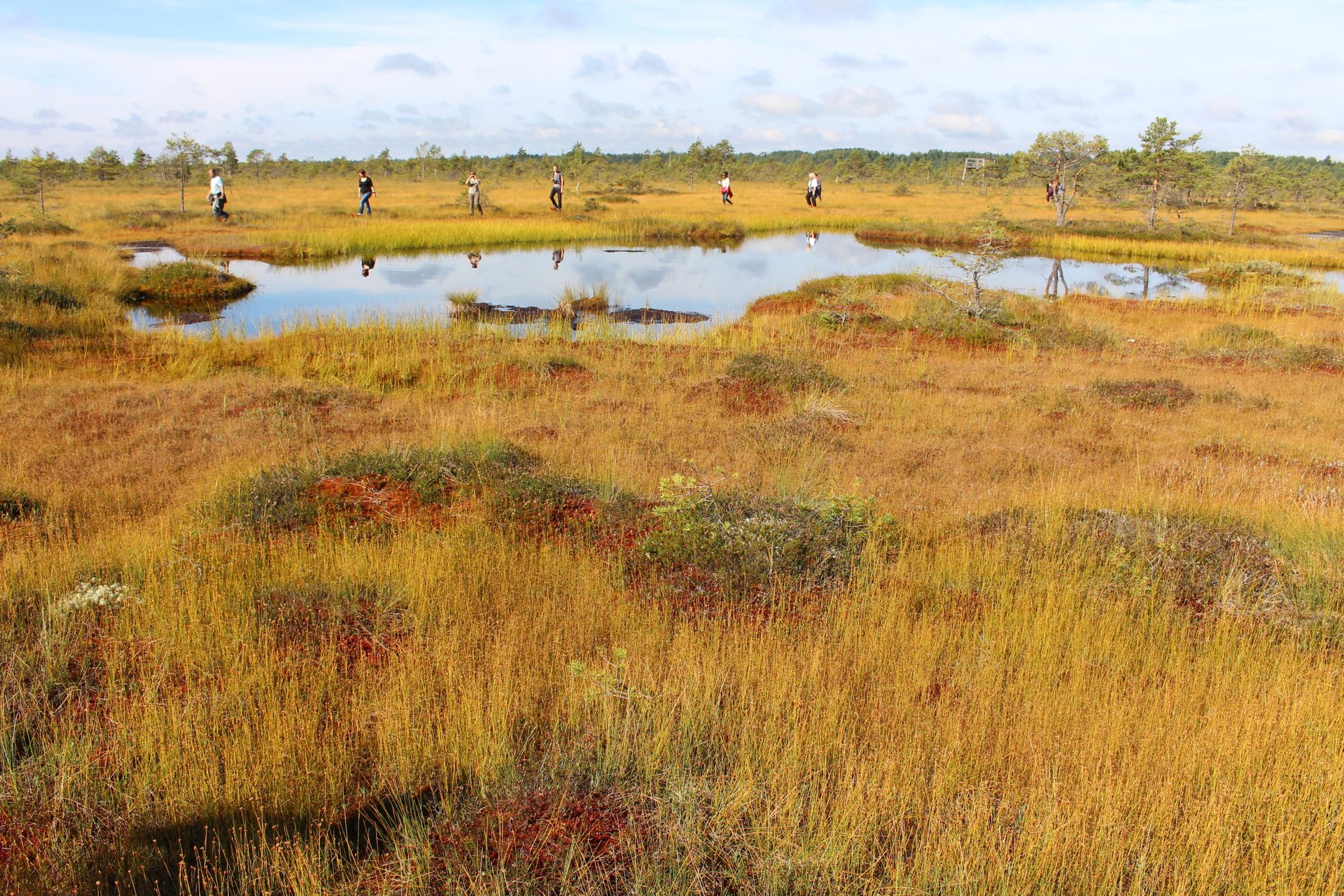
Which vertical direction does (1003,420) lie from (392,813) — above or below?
above

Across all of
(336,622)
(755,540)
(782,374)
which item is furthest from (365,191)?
(336,622)

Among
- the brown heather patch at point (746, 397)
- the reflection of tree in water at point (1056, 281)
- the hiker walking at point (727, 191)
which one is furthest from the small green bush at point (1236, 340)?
the hiker walking at point (727, 191)

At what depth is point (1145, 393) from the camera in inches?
421

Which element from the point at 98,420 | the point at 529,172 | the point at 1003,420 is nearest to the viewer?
the point at 98,420

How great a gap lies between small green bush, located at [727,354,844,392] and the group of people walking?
19.6 m

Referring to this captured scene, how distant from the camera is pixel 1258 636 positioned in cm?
452

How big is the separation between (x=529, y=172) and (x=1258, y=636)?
6403 centimetres

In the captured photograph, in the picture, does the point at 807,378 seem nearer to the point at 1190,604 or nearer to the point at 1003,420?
the point at 1003,420

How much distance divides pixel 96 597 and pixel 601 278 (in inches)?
714

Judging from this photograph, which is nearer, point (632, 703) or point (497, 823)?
point (497, 823)

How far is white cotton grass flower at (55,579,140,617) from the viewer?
168 inches

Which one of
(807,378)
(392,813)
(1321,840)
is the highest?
(807,378)

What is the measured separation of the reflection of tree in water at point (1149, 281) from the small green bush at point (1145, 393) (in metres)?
11.1

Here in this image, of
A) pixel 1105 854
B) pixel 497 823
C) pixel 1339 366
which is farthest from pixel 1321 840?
pixel 1339 366
